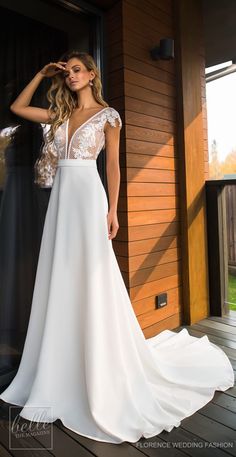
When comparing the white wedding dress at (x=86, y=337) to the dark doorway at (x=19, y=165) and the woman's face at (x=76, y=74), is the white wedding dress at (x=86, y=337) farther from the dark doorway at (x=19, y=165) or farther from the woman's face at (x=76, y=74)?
the dark doorway at (x=19, y=165)

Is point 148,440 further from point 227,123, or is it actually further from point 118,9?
point 227,123

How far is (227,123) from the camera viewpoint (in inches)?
143

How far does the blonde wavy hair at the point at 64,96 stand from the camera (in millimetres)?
1857

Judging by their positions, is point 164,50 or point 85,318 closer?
point 85,318

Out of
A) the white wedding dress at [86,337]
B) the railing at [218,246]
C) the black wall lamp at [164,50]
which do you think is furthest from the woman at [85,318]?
the railing at [218,246]

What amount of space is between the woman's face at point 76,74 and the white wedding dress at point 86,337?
0.19m

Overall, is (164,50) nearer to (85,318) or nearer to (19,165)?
(19,165)

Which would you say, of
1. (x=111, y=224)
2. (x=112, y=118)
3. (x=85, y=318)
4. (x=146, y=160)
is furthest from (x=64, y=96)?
(x=85, y=318)

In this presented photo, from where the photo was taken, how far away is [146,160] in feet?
8.55

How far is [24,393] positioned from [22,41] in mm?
1906

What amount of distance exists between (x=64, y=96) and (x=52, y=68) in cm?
15

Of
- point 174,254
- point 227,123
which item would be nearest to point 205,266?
point 174,254

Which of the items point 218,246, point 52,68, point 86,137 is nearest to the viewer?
point 86,137

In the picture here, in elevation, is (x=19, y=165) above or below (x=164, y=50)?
below
